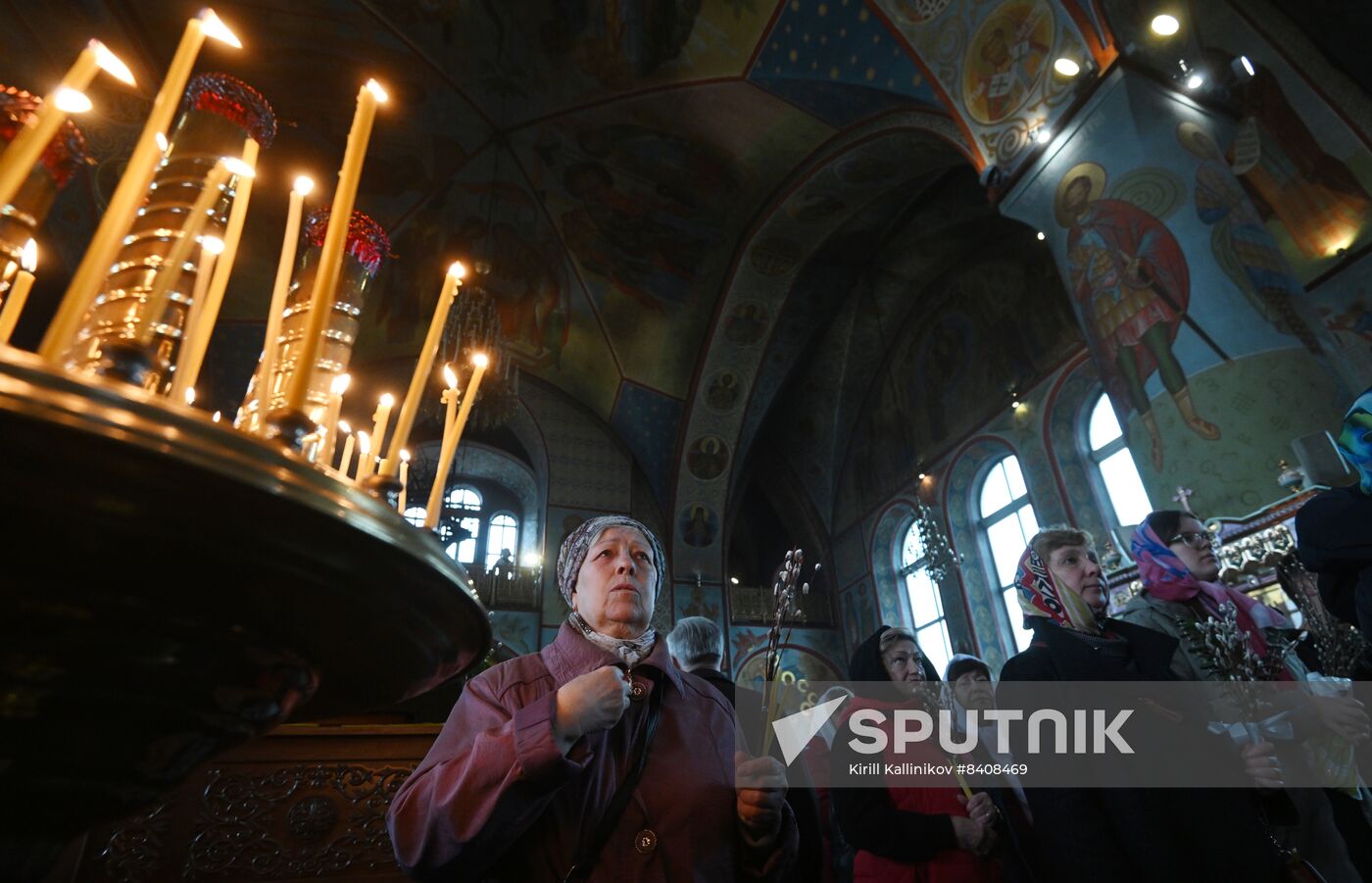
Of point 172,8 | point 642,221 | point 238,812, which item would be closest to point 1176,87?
point 238,812

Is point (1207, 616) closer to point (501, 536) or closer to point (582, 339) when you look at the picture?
point (582, 339)

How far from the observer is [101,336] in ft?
2.39

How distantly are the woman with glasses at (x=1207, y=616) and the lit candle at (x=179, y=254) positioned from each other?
2525 millimetres

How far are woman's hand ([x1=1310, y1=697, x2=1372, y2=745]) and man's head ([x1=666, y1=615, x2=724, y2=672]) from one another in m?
1.84

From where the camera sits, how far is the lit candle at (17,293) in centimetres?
76

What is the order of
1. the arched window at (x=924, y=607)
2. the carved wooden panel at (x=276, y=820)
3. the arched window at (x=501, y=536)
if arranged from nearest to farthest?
1. the carved wooden panel at (x=276, y=820)
2. the arched window at (x=924, y=607)
3. the arched window at (x=501, y=536)

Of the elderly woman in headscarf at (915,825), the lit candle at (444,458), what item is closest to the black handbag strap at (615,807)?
the lit candle at (444,458)

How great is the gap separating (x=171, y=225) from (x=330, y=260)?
10.8 inches

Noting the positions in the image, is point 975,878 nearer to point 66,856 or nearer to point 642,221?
point 66,856

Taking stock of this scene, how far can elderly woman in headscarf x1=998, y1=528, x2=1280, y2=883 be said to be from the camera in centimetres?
183

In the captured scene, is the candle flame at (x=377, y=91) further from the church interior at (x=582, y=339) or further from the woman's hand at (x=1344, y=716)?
the woman's hand at (x=1344, y=716)

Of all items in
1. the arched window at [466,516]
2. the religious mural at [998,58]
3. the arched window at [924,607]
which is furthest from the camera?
the arched window at [466,516]

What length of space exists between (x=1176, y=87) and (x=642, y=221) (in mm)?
7097

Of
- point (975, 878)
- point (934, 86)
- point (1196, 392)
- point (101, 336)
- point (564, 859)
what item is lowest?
point (975, 878)
